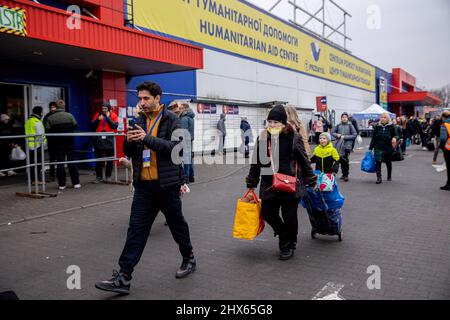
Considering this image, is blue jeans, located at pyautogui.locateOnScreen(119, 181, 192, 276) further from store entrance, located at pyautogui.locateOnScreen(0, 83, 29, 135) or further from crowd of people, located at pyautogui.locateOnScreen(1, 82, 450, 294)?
store entrance, located at pyautogui.locateOnScreen(0, 83, 29, 135)

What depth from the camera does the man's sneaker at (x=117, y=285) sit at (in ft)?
12.1

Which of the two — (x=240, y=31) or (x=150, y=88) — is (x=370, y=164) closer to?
(x=150, y=88)

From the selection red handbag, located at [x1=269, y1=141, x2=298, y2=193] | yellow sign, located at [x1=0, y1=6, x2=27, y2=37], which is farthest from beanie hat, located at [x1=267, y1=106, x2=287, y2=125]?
yellow sign, located at [x1=0, y1=6, x2=27, y2=37]

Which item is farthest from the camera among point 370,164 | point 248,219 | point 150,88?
point 370,164

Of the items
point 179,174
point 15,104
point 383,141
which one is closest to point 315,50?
point 383,141

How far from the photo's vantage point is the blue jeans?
3.84 m

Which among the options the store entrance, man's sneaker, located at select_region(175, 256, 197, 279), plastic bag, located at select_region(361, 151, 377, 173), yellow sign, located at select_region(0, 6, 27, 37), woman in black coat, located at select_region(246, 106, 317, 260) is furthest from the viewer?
the store entrance

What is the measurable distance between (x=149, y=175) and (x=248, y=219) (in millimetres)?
1423

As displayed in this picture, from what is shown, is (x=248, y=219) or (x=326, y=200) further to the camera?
(x=326, y=200)

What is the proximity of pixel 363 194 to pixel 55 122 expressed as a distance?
6807mm

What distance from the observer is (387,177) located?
37.8ft

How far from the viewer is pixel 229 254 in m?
4.97

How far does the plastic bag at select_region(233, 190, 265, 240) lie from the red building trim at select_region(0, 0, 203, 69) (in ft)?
20.0

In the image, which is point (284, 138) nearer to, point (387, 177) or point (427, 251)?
point (427, 251)
